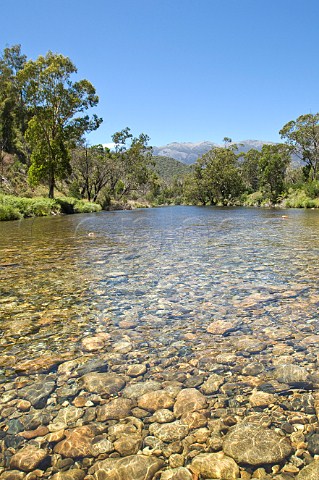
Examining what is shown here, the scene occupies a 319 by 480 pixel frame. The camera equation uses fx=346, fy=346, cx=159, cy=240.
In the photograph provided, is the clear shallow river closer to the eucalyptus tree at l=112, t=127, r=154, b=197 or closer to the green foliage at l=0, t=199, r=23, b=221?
the green foliage at l=0, t=199, r=23, b=221

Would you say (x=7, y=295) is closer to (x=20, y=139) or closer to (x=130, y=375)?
(x=130, y=375)

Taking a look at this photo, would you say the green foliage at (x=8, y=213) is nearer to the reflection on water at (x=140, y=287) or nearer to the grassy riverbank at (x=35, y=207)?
the grassy riverbank at (x=35, y=207)

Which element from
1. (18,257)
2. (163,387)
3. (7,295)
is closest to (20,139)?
(18,257)

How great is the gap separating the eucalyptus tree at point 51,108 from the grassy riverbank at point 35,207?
368cm

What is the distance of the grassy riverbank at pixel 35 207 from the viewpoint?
26.7 metres

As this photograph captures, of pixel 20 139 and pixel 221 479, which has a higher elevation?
pixel 20 139

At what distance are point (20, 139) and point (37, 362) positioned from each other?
6486cm

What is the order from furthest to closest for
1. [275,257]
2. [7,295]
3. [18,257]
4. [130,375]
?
[18,257], [275,257], [7,295], [130,375]

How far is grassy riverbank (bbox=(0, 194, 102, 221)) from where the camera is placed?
26.7m

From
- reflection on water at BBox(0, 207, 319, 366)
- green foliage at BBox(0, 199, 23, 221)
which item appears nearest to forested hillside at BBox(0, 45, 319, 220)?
green foliage at BBox(0, 199, 23, 221)

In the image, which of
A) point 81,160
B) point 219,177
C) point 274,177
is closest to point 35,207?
point 81,160

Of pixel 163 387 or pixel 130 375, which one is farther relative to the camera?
pixel 130 375

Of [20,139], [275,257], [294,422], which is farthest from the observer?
[20,139]

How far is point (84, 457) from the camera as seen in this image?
223cm
